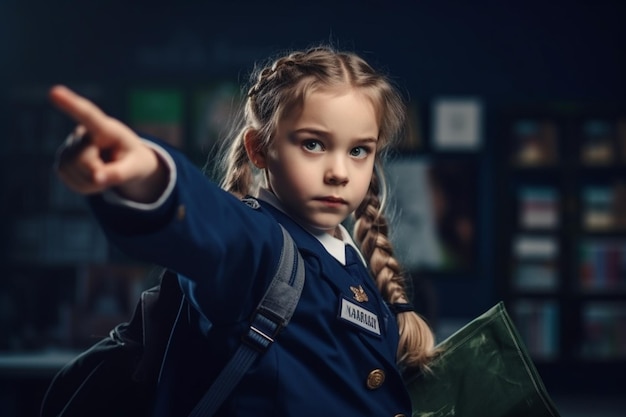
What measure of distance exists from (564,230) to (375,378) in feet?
18.3

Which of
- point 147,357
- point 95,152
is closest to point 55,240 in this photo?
point 147,357

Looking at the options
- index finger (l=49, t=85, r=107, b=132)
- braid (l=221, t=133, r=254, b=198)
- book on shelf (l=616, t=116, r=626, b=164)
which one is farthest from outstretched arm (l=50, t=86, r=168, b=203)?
book on shelf (l=616, t=116, r=626, b=164)

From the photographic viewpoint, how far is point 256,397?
961 millimetres

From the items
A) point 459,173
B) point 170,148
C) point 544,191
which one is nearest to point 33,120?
point 459,173

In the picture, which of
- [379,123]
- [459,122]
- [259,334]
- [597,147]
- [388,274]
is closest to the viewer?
[259,334]

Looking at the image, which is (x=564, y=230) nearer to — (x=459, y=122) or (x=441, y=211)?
(x=441, y=211)

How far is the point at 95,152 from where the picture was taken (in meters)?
0.69

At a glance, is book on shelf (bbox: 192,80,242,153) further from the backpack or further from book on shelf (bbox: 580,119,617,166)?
the backpack

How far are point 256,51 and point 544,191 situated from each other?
7.96 feet

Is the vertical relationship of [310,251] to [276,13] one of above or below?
below

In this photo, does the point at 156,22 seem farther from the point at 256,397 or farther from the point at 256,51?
the point at 256,397

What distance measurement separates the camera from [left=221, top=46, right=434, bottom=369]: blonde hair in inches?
42.9

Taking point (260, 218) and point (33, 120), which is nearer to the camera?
point (260, 218)

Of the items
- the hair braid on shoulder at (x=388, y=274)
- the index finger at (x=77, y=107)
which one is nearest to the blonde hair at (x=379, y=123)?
the hair braid on shoulder at (x=388, y=274)
